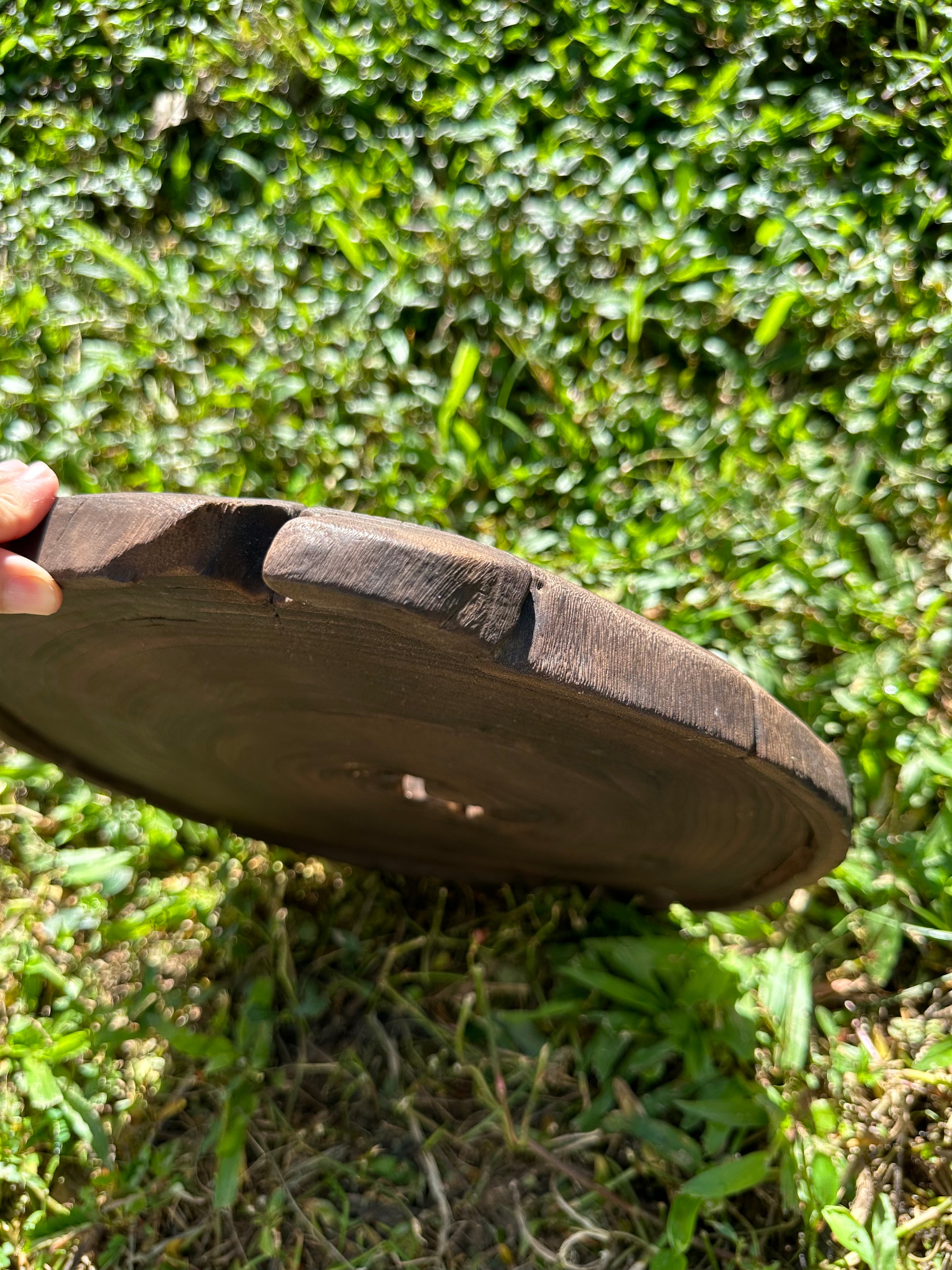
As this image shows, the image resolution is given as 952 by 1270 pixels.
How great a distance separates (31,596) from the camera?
3.46ft

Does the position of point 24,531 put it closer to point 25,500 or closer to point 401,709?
point 25,500

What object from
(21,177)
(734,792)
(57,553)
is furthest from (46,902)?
(21,177)

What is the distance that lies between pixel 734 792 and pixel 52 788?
1364 millimetres

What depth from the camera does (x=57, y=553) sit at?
102cm

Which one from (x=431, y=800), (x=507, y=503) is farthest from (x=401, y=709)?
(x=507, y=503)

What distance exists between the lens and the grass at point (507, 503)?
5.38 feet

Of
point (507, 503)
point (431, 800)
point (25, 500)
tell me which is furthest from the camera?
point (507, 503)

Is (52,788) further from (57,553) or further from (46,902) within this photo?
(57,553)

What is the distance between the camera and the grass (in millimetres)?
1639

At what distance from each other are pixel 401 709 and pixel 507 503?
3.10 ft

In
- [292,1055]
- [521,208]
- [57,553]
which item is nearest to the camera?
[57,553]

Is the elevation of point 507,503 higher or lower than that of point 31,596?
lower

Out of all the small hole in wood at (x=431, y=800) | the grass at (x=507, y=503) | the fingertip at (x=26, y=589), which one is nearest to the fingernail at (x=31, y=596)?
the fingertip at (x=26, y=589)

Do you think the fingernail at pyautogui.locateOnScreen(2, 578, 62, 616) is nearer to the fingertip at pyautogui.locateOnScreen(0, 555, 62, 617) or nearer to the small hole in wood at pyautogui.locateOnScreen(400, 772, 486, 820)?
the fingertip at pyautogui.locateOnScreen(0, 555, 62, 617)
